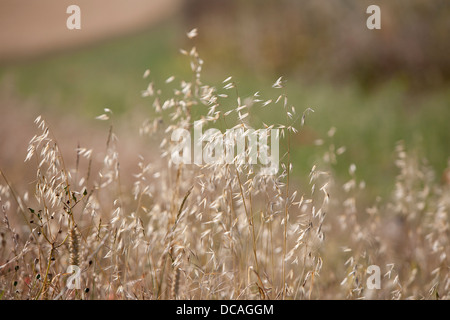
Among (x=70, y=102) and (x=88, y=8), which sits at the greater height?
(x=88, y=8)

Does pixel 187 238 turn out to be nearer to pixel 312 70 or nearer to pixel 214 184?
pixel 214 184

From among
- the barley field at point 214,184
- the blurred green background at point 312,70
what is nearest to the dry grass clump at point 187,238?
the barley field at point 214,184

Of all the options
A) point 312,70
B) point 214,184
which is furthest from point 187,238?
point 312,70

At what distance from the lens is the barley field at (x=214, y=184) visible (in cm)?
200

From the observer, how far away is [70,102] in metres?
6.77

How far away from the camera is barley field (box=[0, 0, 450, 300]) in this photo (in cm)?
200

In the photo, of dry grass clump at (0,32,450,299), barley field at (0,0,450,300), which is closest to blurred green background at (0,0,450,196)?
barley field at (0,0,450,300)

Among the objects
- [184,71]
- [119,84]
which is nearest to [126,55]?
[184,71]

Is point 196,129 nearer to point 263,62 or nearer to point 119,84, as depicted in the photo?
point 119,84

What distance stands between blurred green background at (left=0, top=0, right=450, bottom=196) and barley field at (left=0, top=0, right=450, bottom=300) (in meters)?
0.04

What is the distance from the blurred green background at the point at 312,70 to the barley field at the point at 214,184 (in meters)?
0.04

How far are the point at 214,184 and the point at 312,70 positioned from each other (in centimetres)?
654

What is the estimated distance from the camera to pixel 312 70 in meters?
8.28
